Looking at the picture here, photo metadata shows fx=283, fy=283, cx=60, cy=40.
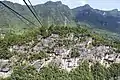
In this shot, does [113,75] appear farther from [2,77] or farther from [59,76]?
[2,77]

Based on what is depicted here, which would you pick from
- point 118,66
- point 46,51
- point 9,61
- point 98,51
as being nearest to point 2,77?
point 9,61

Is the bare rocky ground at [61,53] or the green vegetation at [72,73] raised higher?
the bare rocky ground at [61,53]

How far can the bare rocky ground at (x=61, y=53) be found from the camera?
260 ft

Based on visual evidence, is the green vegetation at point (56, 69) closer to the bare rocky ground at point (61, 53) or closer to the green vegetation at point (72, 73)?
the green vegetation at point (72, 73)

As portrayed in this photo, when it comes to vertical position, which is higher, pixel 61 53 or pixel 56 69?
pixel 61 53

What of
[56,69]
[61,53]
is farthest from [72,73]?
[61,53]

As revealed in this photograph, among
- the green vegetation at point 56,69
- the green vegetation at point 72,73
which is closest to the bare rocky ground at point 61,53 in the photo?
the green vegetation at point 56,69

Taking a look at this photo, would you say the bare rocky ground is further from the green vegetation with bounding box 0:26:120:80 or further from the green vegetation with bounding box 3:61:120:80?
the green vegetation with bounding box 3:61:120:80

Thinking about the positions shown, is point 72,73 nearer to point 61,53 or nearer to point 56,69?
point 56,69

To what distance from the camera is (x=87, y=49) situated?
8381 centimetres

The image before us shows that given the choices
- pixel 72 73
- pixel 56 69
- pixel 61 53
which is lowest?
pixel 72 73

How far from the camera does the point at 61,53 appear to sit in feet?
265

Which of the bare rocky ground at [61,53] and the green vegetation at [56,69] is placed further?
the bare rocky ground at [61,53]

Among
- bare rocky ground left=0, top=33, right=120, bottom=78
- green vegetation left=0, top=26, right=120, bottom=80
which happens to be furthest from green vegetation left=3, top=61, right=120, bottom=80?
bare rocky ground left=0, top=33, right=120, bottom=78
